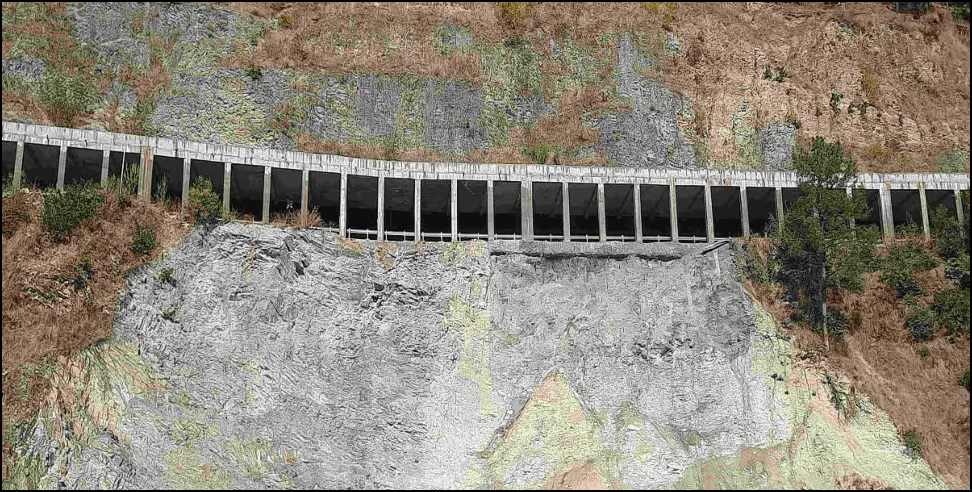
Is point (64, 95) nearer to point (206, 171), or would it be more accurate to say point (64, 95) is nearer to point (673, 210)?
point (206, 171)

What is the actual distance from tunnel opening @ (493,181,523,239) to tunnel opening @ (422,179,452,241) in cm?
135

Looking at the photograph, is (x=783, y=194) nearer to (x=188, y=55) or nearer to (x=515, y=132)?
(x=515, y=132)

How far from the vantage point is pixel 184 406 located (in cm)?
2152

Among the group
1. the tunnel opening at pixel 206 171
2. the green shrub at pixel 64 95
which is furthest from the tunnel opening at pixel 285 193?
the green shrub at pixel 64 95

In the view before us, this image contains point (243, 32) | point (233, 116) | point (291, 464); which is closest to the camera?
point (291, 464)

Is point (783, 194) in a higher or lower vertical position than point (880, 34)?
lower

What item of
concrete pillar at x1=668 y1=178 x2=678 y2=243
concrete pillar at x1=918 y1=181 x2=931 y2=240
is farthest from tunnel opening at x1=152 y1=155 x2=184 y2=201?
concrete pillar at x1=918 y1=181 x2=931 y2=240

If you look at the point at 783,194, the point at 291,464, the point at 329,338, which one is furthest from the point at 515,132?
the point at 291,464

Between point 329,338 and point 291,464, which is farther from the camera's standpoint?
point 329,338

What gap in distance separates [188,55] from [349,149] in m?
6.86

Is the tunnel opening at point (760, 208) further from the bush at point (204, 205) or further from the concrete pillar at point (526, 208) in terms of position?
the bush at point (204, 205)

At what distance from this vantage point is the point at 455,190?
27.0 meters

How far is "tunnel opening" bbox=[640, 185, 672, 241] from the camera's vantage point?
2808 centimetres

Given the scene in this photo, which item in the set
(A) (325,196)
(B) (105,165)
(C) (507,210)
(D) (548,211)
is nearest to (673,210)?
(D) (548,211)
